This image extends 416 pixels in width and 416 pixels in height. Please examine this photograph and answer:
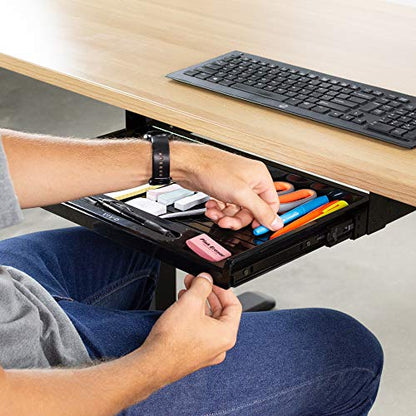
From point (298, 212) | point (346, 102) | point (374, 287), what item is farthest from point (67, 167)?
point (374, 287)

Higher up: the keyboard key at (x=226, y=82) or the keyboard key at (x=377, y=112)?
the keyboard key at (x=377, y=112)

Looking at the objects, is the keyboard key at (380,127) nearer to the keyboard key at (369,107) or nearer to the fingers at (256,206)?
the keyboard key at (369,107)

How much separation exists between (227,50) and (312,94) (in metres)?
0.27

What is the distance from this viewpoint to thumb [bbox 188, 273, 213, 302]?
1088mm

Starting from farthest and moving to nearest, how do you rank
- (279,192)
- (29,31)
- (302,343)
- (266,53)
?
(29,31) < (266,53) < (279,192) < (302,343)

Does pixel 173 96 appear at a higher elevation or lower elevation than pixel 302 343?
higher

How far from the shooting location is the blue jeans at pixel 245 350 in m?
1.13

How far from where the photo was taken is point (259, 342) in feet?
3.98

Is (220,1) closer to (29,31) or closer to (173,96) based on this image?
(29,31)

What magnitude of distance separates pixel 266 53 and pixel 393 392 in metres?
0.77

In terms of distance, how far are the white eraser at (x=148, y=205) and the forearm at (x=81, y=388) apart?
1.11 ft

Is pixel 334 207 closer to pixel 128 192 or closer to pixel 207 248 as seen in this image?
pixel 207 248

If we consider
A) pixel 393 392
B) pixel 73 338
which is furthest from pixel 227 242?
pixel 393 392

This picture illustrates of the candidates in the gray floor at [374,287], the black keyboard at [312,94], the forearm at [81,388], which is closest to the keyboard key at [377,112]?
the black keyboard at [312,94]
